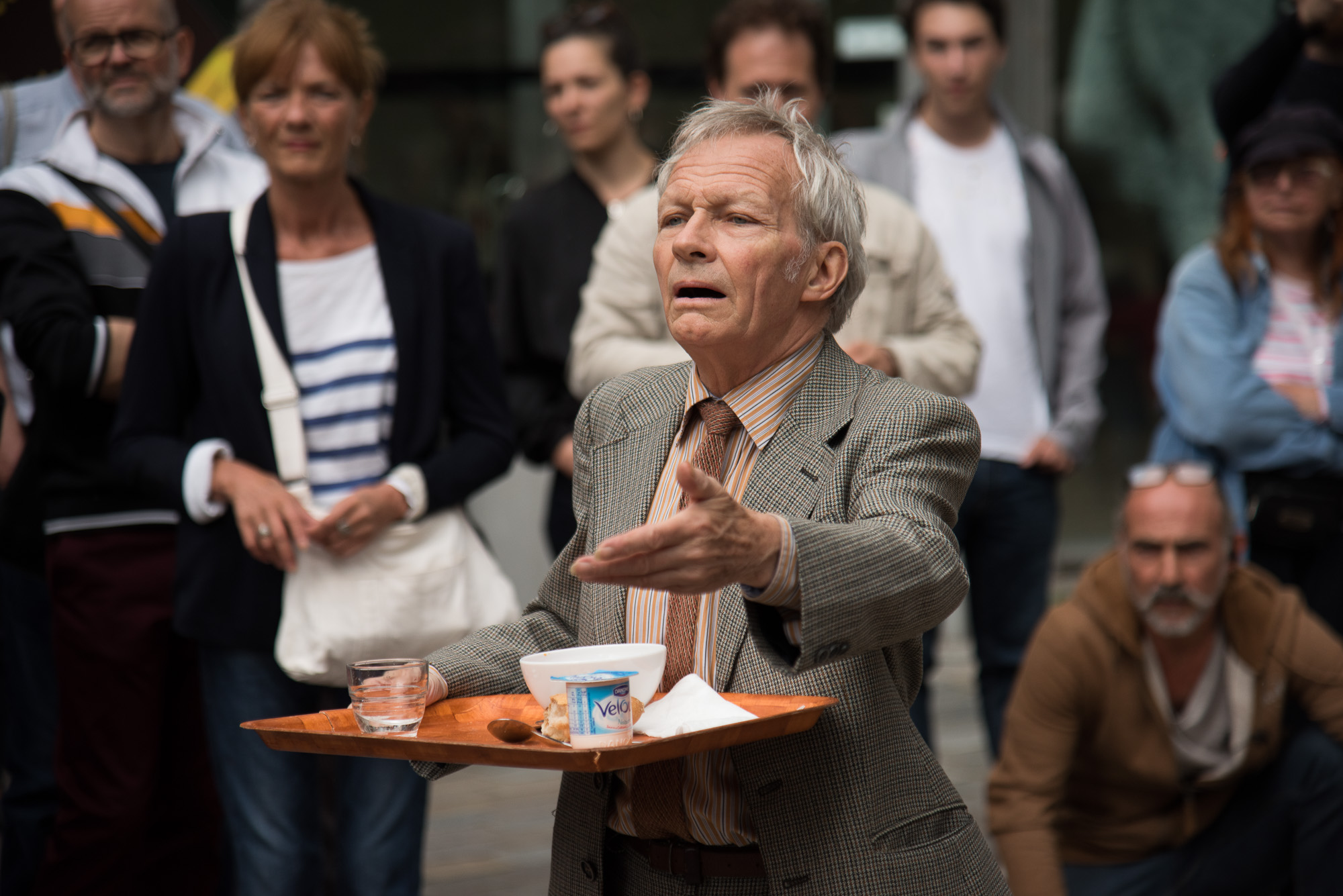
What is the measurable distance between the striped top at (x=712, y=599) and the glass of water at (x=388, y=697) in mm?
341

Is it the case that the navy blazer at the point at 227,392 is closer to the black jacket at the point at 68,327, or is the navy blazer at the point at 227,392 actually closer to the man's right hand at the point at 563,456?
the black jacket at the point at 68,327

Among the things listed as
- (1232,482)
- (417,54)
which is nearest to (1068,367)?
(1232,482)

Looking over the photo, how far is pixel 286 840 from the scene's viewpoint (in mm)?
3203

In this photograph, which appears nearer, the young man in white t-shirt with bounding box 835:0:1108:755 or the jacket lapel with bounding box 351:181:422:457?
the jacket lapel with bounding box 351:181:422:457

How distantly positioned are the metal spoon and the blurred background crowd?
109 cm

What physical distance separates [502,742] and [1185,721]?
260 centimetres

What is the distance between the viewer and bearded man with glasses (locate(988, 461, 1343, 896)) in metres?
3.88

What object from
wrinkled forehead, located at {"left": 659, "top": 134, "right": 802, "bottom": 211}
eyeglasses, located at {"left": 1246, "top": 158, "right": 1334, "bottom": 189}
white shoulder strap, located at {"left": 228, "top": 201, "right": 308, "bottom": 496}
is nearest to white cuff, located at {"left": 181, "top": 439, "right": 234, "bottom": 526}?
white shoulder strap, located at {"left": 228, "top": 201, "right": 308, "bottom": 496}

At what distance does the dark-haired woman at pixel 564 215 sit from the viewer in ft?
13.5

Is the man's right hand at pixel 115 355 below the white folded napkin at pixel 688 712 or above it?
above

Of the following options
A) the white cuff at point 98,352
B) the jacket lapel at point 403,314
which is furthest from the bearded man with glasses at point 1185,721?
the white cuff at point 98,352

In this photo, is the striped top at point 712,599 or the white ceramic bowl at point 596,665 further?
the striped top at point 712,599

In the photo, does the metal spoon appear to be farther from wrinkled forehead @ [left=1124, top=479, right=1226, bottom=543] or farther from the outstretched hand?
wrinkled forehead @ [left=1124, top=479, right=1226, bottom=543]

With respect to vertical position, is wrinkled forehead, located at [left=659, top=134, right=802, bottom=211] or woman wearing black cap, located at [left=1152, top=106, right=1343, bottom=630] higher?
wrinkled forehead, located at [left=659, top=134, right=802, bottom=211]
